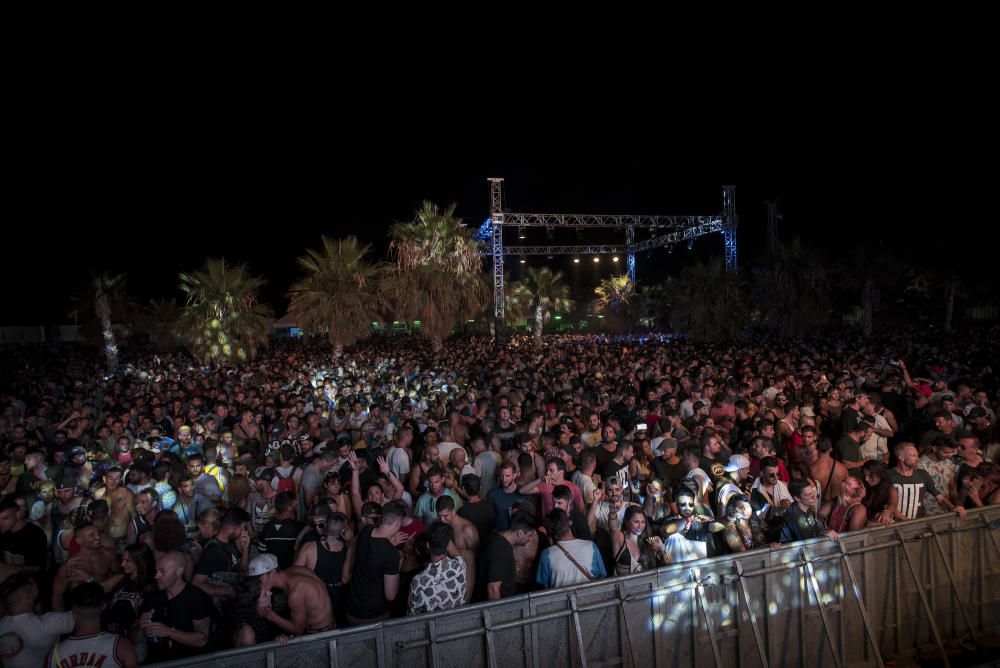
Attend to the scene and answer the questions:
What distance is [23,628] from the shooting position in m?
3.12

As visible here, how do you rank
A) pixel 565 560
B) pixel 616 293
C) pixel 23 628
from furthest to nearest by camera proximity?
pixel 616 293 < pixel 565 560 < pixel 23 628

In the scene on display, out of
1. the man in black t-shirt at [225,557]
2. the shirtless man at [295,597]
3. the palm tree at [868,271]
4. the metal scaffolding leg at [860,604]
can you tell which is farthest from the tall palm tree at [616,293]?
the shirtless man at [295,597]

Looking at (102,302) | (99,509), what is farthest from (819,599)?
(102,302)

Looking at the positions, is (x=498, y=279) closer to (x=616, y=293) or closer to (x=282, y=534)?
(x=616, y=293)

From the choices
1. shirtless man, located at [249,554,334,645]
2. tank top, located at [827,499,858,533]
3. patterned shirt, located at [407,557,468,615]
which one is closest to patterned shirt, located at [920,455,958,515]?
tank top, located at [827,499,858,533]

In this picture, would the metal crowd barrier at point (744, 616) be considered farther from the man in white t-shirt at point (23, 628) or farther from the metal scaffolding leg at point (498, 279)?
the metal scaffolding leg at point (498, 279)

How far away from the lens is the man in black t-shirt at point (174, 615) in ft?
11.1

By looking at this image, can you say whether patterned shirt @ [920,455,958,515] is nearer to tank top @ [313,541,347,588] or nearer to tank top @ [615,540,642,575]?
tank top @ [615,540,642,575]

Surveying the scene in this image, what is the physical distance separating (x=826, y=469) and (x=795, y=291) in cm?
2344

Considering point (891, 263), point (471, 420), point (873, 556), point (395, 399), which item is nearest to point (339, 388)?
point (395, 399)

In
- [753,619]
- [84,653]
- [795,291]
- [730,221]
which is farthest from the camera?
[730,221]

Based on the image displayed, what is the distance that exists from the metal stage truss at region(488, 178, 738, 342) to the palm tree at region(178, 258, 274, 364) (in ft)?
43.2

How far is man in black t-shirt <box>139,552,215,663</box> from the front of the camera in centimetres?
340

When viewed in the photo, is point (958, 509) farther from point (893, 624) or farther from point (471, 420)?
point (471, 420)
